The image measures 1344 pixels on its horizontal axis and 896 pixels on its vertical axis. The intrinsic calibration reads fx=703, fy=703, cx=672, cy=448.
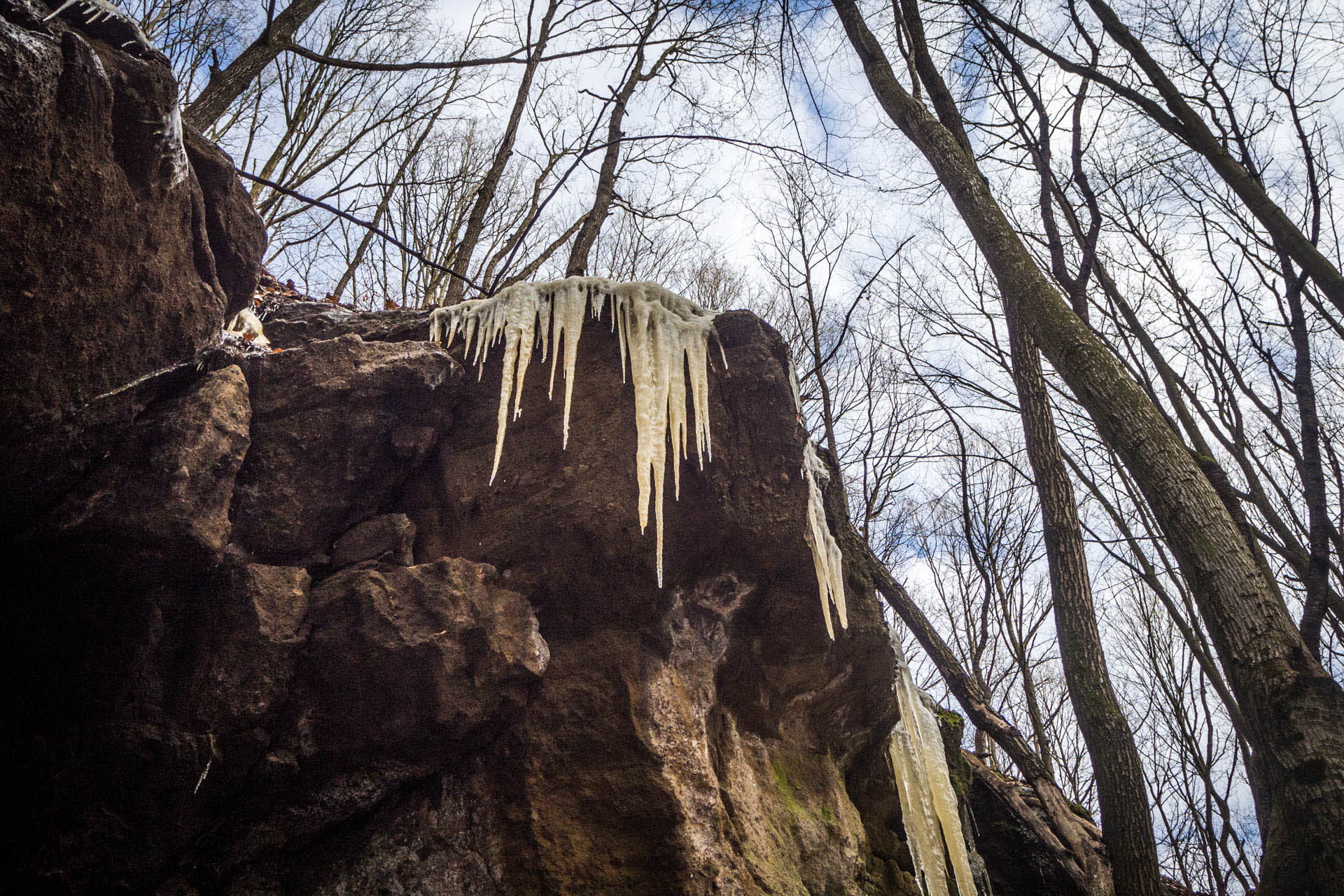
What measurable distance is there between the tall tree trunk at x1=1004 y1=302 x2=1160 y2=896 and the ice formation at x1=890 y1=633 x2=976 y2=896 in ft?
3.64

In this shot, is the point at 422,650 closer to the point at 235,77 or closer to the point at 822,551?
the point at 822,551

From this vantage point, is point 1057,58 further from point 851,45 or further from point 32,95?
point 32,95

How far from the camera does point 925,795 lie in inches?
168

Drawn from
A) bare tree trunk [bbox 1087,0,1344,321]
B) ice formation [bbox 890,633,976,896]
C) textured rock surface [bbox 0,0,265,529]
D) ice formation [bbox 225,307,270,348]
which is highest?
bare tree trunk [bbox 1087,0,1344,321]

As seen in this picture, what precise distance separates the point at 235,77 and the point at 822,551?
13.7 ft

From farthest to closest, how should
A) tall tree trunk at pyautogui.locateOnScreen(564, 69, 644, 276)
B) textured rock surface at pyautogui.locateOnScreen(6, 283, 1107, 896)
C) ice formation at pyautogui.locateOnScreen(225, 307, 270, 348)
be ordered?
tall tree trunk at pyautogui.locateOnScreen(564, 69, 644, 276) → ice formation at pyautogui.locateOnScreen(225, 307, 270, 348) → textured rock surface at pyautogui.locateOnScreen(6, 283, 1107, 896)

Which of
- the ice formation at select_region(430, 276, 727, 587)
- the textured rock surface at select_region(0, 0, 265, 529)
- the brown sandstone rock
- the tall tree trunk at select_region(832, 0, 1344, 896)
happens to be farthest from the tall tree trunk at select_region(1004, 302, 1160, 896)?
the textured rock surface at select_region(0, 0, 265, 529)

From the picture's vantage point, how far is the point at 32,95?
6.33 ft

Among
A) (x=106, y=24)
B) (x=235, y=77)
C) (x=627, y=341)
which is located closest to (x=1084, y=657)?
(x=627, y=341)

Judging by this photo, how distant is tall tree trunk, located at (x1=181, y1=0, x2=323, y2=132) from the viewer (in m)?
3.80

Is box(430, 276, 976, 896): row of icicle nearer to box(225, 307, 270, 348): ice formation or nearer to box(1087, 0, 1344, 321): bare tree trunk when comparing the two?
box(225, 307, 270, 348): ice formation

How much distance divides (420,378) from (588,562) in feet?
3.93

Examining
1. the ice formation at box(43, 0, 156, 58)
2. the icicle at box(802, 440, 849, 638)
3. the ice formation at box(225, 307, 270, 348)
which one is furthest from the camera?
the icicle at box(802, 440, 849, 638)

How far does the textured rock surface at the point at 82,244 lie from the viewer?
1985mm
